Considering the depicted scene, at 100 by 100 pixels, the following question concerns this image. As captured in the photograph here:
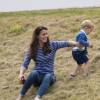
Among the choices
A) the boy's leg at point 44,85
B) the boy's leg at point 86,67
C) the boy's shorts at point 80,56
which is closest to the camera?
the boy's leg at point 44,85

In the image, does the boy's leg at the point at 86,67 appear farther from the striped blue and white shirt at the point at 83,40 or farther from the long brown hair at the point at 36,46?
the long brown hair at the point at 36,46

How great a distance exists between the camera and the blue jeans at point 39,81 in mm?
8664

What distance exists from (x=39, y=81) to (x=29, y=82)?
19 centimetres

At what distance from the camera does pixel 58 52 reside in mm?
10875

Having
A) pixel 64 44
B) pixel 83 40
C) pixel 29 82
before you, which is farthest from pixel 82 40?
pixel 29 82

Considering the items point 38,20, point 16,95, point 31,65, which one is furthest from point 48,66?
point 38,20

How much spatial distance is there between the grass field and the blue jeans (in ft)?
0.46

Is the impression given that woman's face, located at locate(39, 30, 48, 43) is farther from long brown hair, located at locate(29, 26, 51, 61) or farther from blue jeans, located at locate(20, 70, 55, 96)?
blue jeans, located at locate(20, 70, 55, 96)

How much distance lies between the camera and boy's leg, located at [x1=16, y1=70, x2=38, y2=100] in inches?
342

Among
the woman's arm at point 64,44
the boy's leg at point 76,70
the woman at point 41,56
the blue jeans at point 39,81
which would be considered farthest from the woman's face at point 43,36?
the boy's leg at point 76,70

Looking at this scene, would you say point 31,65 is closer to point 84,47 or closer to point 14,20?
point 84,47

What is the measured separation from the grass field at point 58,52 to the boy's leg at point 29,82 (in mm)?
128

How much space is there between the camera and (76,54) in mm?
9102

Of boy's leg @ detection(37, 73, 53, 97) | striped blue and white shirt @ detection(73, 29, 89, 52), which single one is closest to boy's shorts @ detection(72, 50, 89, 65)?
striped blue and white shirt @ detection(73, 29, 89, 52)
